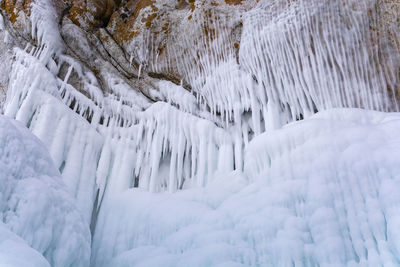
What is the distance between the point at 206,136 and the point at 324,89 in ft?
8.74

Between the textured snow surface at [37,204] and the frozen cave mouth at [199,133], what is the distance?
0.05 feet

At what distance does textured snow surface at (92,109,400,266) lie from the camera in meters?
3.68

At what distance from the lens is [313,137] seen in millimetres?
4645

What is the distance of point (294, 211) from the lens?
4.29m

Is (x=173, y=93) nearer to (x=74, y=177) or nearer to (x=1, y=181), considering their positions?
(x=74, y=177)

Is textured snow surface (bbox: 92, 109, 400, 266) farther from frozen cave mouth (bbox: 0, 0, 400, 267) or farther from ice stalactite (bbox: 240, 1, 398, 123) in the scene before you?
ice stalactite (bbox: 240, 1, 398, 123)

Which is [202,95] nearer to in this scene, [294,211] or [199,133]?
[199,133]

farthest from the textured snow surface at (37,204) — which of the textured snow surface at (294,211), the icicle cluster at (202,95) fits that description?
the icicle cluster at (202,95)

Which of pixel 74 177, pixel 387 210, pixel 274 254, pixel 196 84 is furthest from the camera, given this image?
pixel 196 84

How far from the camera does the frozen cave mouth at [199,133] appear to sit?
141 inches

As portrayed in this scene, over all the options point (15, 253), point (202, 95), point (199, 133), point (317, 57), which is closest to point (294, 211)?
point (317, 57)

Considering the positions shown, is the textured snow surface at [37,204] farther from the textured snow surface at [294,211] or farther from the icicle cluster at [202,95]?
the icicle cluster at [202,95]

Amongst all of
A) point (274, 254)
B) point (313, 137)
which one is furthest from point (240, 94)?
point (274, 254)

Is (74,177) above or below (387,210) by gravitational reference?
above
